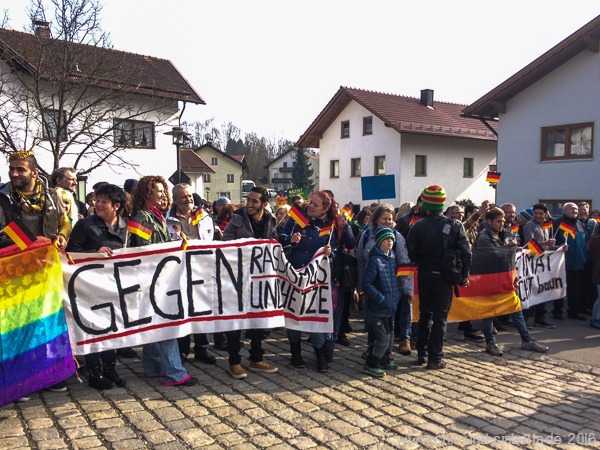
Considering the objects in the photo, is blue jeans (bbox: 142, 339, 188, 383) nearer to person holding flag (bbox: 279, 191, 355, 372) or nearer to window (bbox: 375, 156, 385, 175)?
person holding flag (bbox: 279, 191, 355, 372)

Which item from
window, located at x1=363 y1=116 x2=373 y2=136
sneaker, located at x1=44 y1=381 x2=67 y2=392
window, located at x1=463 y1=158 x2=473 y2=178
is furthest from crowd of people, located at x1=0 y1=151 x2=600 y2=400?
window, located at x1=463 y1=158 x2=473 y2=178

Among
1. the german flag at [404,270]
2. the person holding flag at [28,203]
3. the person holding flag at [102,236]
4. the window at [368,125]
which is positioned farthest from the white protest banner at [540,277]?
the window at [368,125]

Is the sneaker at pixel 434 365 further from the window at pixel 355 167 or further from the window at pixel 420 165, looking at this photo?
the window at pixel 355 167

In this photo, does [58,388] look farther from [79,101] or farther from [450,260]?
[79,101]

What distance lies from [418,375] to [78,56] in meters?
16.2

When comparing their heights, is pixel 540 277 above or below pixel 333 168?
below

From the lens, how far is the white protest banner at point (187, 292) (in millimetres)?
4672

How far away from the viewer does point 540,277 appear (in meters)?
8.26

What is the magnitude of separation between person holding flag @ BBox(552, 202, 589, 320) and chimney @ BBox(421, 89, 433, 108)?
29831 millimetres

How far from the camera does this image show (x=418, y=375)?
561cm

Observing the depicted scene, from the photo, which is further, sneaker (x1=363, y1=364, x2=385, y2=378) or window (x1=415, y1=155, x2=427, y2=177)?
window (x1=415, y1=155, x2=427, y2=177)

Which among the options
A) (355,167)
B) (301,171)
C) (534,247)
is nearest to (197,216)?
(534,247)

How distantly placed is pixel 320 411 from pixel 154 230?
7.58 ft

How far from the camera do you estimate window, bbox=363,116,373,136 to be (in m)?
35.4
